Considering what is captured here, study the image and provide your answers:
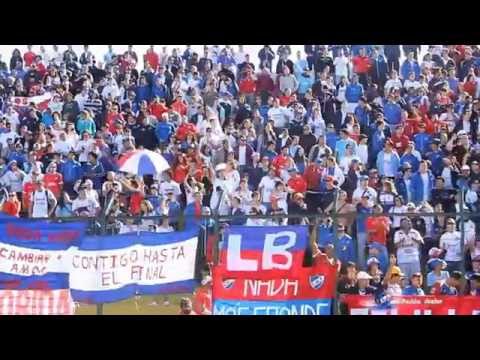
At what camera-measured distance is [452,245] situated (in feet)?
47.5

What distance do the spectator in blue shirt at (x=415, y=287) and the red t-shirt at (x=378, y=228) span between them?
26.8 inches

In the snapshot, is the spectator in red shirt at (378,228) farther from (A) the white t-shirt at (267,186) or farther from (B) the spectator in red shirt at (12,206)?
(B) the spectator in red shirt at (12,206)

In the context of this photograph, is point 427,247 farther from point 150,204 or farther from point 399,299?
point 150,204

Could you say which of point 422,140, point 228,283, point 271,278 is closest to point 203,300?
point 228,283

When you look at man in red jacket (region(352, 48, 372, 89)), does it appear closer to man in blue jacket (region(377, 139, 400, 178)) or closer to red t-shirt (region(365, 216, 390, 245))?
man in blue jacket (region(377, 139, 400, 178))

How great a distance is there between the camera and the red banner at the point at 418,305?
44.1 feet

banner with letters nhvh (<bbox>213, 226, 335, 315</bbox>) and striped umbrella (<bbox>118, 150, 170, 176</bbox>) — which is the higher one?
striped umbrella (<bbox>118, 150, 170, 176</bbox>)

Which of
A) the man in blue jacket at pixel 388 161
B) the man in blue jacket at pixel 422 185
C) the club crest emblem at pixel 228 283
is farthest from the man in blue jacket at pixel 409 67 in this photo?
the club crest emblem at pixel 228 283

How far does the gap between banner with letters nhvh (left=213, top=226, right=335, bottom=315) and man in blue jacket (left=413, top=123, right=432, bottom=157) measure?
5075 millimetres

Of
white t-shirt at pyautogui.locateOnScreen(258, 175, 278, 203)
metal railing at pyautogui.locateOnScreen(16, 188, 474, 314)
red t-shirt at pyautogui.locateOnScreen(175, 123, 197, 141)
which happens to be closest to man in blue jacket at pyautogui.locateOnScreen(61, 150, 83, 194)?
red t-shirt at pyautogui.locateOnScreen(175, 123, 197, 141)

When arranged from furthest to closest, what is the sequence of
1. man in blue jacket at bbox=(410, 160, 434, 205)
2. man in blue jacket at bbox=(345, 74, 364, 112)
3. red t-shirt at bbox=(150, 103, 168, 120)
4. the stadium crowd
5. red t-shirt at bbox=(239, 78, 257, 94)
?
red t-shirt at bbox=(239, 78, 257, 94) < man in blue jacket at bbox=(345, 74, 364, 112) < red t-shirt at bbox=(150, 103, 168, 120) < man in blue jacket at bbox=(410, 160, 434, 205) < the stadium crowd

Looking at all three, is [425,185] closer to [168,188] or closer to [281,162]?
[281,162]

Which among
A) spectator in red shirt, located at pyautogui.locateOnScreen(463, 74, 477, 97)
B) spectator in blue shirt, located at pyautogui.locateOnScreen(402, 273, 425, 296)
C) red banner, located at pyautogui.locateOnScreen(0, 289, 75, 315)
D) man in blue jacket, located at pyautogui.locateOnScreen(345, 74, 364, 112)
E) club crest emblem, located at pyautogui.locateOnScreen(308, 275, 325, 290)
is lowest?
red banner, located at pyautogui.locateOnScreen(0, 289, 75, 315)

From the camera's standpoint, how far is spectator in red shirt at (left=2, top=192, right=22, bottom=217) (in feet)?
54.1
